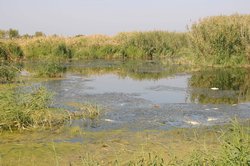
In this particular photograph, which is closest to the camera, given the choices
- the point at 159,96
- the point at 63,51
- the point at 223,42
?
the point at 159,96

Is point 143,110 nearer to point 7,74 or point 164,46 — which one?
point 7,74

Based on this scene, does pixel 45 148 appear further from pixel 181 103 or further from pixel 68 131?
pixel 181 103

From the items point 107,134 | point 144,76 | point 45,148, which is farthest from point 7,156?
point 144,76

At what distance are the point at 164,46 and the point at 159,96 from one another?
1724cm

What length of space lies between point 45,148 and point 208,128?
299cm

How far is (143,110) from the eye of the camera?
31.0ft

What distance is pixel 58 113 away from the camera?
8.48 meters

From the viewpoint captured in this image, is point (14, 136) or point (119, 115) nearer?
point (14, 136)

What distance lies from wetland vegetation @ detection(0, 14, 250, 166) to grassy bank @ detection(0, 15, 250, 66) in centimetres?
6

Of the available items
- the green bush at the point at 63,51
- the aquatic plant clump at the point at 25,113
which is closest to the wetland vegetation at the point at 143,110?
the aquatic plant clump at the point at 25,113

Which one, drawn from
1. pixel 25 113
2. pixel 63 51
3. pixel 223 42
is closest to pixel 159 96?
pixel 25 113

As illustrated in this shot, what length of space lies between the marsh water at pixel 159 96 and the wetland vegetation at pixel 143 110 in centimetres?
2

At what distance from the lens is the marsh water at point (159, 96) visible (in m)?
8.28

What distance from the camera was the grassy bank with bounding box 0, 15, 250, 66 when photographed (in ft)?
66.1
